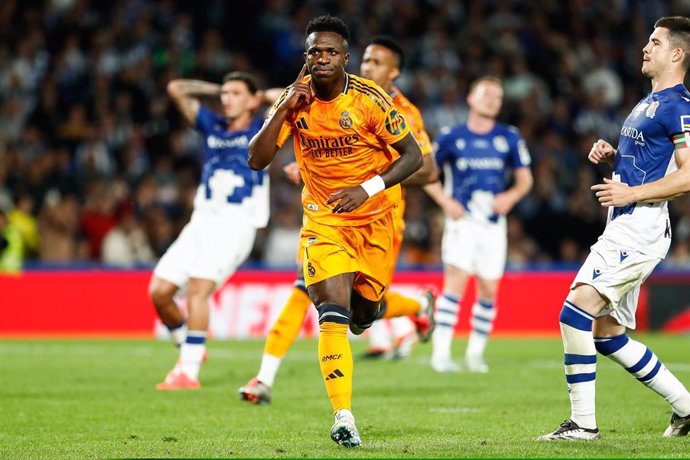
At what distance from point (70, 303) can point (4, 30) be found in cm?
663

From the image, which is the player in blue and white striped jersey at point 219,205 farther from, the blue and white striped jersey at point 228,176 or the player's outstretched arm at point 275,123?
the player's outstretched arm at point 275,123

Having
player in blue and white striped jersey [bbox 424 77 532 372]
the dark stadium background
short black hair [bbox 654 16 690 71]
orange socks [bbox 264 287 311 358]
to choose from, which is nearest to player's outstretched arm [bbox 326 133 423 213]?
short black hair [bbox 654 16 690 71]

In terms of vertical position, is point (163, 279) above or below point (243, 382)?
above

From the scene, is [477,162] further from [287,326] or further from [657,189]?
[657,189]

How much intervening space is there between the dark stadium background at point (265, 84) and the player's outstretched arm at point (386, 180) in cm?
1079

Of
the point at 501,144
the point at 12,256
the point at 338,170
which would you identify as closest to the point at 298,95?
the point at 338,170

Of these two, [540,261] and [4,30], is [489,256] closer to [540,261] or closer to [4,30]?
[540,261]

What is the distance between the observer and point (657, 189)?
7.07 meters

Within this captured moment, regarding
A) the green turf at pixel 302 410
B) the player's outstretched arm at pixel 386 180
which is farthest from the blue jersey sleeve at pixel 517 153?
the player's outstretched arm at pixel 386 180

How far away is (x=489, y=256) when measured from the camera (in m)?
13.1

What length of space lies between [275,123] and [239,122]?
414cm

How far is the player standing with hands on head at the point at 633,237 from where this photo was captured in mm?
7156

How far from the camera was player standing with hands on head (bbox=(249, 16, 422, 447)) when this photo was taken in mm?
7277

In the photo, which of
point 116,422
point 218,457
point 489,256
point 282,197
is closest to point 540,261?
point 282,197
